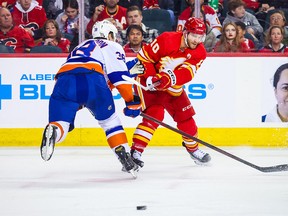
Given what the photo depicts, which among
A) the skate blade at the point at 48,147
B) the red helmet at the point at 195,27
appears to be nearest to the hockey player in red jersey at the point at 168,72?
the red helmet at the point at 195,27

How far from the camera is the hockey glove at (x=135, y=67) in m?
6.55

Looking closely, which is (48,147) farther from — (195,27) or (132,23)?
(132,23)

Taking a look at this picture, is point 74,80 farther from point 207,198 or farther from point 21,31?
point 21,31

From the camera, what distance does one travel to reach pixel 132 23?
827 centimetres

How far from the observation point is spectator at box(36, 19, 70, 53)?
27.1 ft

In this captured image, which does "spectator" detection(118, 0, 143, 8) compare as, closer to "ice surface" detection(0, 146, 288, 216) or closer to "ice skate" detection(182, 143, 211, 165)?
"ice surface" detection(0, 146, 288, 216)

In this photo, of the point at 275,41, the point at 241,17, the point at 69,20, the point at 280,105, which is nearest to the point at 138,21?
the point at 69,20

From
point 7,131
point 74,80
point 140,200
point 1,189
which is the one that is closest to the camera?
point 140,200

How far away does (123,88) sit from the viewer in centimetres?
591

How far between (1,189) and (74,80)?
34.0 inches

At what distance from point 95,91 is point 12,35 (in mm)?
2582

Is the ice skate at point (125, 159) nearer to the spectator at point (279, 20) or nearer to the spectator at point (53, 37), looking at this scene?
the spectator at point (53, 37)

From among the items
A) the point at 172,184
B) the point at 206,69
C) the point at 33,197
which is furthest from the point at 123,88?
the point at 206,69

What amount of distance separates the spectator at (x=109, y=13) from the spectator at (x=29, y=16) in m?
0.45
